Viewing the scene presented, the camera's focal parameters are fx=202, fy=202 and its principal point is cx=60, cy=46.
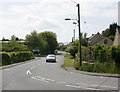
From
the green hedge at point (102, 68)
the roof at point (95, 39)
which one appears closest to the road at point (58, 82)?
the green hedge at point (102, 68)

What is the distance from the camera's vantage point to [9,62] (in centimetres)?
3122

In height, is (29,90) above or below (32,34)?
below

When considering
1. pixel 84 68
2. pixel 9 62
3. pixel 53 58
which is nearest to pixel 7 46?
pixel 53 58

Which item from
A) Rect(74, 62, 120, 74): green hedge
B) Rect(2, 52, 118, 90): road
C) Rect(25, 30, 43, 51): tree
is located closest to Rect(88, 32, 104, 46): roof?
Rect(25, 30, 43, 51): tree

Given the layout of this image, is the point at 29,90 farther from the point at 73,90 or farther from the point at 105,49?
the point at 105,49

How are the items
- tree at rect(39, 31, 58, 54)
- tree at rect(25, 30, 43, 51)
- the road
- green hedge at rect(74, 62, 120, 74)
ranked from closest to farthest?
1. the road
2. green hedge at rect(74, 62, 120, 74)
3. tree at rect(25, 30, 43, 51)
4. tree at rect(39, 31, 58, 54)

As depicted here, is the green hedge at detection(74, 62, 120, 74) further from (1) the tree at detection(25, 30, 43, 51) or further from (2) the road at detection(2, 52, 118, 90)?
(1) the tree at detection(25, 30, 43, 51)

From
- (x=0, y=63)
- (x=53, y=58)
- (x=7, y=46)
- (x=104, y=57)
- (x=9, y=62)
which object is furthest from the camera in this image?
(x=7, y=46)

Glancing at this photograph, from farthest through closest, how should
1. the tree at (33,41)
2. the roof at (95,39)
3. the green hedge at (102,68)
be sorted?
the tree at (33,41) < the roof at (95,39) < the green hedge at (102,68)

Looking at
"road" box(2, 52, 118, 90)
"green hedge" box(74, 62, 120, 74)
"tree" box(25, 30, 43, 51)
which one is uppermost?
"tree" box(25, 30, 43, 51)

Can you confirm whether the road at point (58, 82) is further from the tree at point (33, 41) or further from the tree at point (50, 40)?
the tree at point (50, 40)

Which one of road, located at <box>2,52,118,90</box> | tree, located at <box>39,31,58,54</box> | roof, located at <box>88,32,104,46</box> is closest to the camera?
road, located at <box>2,52,118,90</box>

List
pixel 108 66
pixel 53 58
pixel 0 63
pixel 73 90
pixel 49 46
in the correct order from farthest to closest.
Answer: pixel 49 46, pixel 53 58, pixel 0 63, pixel 108 66, pixel 73 90

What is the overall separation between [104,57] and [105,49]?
0.95 m
